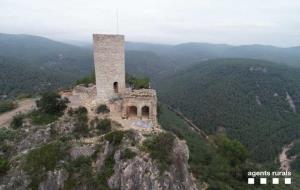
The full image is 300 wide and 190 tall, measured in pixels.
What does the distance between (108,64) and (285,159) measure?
64350mm

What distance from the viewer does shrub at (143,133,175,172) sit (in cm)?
2328

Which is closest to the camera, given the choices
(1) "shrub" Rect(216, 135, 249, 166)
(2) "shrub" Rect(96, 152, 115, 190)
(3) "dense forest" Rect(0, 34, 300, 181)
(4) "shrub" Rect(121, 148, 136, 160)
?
(2) "shrub" Rect(96, 152, 115, 190)

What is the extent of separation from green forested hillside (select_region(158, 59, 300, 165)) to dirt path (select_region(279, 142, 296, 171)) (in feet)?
4.19

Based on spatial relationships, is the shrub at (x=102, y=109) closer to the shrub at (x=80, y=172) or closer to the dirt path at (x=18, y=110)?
the shrub at (x=80, y=172)

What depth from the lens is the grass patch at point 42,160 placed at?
76.4ft

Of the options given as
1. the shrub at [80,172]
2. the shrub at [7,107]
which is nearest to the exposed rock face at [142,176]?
the shrub at [80,172]

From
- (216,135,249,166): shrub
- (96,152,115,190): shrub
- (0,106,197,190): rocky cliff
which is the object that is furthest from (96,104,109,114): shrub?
(216,135,249,166): shrub

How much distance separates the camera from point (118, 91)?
31.1 metres

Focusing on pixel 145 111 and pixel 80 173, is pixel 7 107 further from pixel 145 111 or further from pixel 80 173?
pixel 80 173

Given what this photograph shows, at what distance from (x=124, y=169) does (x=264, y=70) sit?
449 ft

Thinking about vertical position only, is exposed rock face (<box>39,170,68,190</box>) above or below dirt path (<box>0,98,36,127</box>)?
below

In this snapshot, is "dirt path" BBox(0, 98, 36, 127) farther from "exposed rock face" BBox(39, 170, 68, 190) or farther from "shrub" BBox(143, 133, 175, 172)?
"shrub" BBox(143, 133, 175, 172)

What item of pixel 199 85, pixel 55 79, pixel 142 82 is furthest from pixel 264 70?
pixel 142 82

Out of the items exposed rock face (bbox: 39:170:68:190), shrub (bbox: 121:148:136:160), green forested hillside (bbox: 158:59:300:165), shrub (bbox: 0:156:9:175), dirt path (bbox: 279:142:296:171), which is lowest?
dirt path (bbox: 279:142:296:171)
